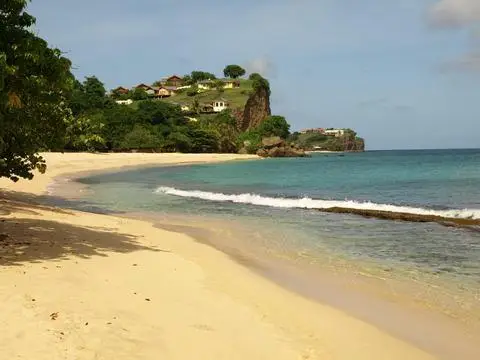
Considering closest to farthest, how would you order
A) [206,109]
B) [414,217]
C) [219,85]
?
[414,217]
[206,109]
[219,85]

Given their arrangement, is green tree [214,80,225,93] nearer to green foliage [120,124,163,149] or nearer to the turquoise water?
green foliage [120,124,163,149]

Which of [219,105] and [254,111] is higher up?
[219,105]

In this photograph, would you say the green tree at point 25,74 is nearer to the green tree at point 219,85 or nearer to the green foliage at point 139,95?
the green foliage at point 139,95

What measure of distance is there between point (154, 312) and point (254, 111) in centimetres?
17082

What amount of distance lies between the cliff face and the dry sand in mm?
154771

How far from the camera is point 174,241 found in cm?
1437

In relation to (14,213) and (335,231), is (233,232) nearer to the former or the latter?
(335,231)

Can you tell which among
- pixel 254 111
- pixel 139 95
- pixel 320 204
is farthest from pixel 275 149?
pixel 320 204

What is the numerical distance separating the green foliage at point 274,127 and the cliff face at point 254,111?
1044 cm

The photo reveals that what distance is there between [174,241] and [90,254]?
368 centimetres

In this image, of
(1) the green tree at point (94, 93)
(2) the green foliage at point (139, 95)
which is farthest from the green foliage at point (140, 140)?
(2) the green foliage at point (139, 95)

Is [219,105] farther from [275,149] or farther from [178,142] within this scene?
[178,142]

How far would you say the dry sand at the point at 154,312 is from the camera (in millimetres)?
5777

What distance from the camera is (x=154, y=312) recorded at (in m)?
7.14
